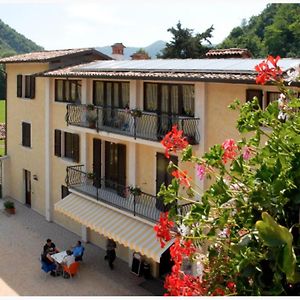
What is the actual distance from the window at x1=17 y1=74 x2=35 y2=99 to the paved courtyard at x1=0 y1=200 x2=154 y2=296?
362 inches

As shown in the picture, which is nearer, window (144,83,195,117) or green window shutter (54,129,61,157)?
window (144,83,195,117)

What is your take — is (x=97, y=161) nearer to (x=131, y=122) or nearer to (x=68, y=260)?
(x=131, y=122)

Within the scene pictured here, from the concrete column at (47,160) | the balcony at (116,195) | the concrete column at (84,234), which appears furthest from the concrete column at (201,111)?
the concrete column at (47,160)

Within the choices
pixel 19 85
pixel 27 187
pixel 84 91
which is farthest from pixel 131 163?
pixel 19 85

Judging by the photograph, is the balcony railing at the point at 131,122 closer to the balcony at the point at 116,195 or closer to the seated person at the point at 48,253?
the balcony at the point at 116,195

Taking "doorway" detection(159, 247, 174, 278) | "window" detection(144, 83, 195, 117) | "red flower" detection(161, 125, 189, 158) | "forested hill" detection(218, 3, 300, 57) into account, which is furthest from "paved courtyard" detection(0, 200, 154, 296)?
A: "forested hill" detection(218, 3, 300, 57)

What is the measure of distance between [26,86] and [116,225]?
16061mm

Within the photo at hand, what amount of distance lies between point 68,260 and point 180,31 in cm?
5846

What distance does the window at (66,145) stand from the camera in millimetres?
27897

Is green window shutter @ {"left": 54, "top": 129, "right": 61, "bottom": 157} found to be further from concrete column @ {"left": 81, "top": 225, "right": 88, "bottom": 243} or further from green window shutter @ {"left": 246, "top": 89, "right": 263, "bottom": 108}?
green window shutter @ {"left": 246, "top": 89, "right": 263, "bottom": 108}

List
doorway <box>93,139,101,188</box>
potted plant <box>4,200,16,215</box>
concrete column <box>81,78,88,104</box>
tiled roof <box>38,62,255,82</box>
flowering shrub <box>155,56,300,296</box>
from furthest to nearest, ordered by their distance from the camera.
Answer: potted plant <box>4,200,16,215</box>
concrete column <box>81,78,88,104</box>
doorway <box>93,139,101,188</box>
tiled roof <box>38,62,255,82</box>
flowering shrub <box>155,56,300,296</box>

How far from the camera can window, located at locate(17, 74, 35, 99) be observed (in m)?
32.4

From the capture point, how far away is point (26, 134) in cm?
3434

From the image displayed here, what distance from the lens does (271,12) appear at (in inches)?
4847
